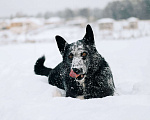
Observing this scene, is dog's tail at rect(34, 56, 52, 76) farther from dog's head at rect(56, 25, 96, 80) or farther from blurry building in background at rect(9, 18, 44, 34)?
blurry building in background at rect(9, 18, 44, 34)

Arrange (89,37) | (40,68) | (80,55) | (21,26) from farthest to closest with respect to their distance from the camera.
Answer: (21,26) < (40,68) < (89,37) < (80,55)

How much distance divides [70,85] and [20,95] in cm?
87

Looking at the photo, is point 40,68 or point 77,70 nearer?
point 77,70

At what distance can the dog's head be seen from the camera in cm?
255

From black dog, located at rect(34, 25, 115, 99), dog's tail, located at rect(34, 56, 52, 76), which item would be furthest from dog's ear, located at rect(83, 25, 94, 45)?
dog's tail, located at rect(34, 56, 52, 76)

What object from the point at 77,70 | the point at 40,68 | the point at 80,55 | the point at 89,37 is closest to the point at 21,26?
the point at 40,68

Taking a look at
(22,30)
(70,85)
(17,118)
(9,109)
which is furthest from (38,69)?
(22,30)

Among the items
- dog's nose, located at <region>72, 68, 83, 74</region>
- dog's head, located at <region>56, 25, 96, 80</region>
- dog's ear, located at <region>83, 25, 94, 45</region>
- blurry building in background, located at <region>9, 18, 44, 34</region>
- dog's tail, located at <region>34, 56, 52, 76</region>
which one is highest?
blurry building in background, located at <region>9, 18, 44, 34</region>

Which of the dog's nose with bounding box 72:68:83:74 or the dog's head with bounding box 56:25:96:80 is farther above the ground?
the dog's head with bounding box 56:25:96:80

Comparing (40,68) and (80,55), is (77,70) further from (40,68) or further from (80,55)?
(40,68)

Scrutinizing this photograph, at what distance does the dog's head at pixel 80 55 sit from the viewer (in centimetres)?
255

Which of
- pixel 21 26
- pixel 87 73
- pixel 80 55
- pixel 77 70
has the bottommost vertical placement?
pixel 87 73

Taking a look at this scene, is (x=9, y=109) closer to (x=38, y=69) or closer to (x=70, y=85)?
(x=70, y=85)

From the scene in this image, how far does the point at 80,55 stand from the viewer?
2760mm
